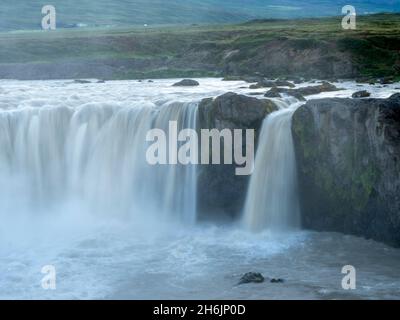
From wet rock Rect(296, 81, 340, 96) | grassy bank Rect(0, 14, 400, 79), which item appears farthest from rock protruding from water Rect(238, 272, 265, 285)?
grassy bank Rect(0, 14, 400, 79)

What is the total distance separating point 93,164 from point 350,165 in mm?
10595

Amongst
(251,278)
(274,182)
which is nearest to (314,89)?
(274,182)

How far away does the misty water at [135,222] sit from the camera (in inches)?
791

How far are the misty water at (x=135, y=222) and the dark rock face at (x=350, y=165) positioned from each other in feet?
1.77

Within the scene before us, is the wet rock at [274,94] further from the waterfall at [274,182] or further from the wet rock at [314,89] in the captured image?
the waterfall at [274,182]

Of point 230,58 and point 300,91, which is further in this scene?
point 230,58

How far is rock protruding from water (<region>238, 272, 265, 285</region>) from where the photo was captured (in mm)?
19797

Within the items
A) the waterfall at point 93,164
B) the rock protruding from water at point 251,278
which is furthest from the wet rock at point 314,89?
the rock protruding from water at point 251,278

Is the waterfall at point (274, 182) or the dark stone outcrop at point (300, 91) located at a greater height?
the dark stone outcrop at point (300, 91)

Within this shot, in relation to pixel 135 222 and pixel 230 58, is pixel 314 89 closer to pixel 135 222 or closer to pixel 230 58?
pixel 135 222

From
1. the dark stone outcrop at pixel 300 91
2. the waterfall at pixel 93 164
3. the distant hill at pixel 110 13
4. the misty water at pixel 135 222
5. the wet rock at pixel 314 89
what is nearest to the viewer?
the misty water at pixel 135 222

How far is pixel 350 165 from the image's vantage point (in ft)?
80.7
